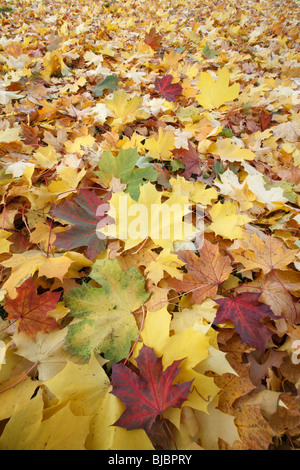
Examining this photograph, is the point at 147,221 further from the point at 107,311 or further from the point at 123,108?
the point at 123,108

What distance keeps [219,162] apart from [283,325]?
74 cm

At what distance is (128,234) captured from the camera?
0.79 m

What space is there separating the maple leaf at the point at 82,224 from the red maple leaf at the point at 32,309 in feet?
0.53

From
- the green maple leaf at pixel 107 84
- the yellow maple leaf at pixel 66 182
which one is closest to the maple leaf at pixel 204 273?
the yellow maple leaf at pixel 66 182

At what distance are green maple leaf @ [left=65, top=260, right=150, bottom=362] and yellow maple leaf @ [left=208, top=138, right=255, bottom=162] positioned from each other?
736mm

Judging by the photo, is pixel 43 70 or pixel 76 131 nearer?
pixel 76 131

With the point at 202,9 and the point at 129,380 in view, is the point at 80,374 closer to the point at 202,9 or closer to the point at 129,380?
the point at 129,380

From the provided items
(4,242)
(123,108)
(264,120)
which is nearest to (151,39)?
(123,108)

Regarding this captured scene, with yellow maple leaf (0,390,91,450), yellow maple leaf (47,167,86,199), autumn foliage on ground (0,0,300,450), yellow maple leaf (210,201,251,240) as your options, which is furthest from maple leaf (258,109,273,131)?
yellow maple leaf (0,390,91,450)

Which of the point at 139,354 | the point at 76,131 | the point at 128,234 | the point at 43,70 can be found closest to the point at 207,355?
the point at 139,354

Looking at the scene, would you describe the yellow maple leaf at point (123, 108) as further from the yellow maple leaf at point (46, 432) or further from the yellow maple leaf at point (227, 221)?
the yellow maple leaf at point (46, 432)

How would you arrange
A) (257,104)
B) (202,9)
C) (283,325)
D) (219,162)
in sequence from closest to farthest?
(283,325) → (219,162) → (257,104) → (202,9)

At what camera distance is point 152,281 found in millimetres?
758

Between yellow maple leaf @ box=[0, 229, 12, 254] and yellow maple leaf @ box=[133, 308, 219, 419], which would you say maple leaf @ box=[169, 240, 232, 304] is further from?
yellow maple leaf @ box=[0, 229, 12, 254]
